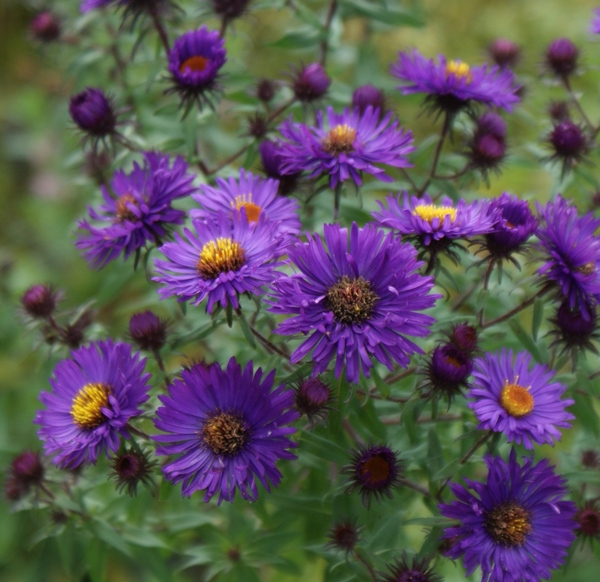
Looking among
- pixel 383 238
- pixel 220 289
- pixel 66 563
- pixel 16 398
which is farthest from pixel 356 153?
pixel 16 398

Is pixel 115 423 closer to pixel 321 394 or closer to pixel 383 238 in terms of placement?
pixel 321 394

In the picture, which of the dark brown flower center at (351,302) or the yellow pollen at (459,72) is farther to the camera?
the yellow pollen at (459,72)

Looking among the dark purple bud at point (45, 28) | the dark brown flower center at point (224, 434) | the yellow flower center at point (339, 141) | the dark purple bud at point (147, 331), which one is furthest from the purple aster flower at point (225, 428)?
the dark purple bud at point (45, 28)

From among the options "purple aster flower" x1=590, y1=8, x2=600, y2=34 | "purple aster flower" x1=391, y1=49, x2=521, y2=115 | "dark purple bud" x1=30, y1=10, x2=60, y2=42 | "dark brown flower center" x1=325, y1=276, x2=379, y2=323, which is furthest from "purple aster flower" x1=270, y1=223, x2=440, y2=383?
"dark purple bud" x1=30, y1=10, x2=60, y2=42

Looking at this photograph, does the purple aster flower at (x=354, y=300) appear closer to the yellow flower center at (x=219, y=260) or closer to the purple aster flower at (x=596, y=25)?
the yellow flower center at (x=219, y=260)

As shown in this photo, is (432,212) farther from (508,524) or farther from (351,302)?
(508,524)

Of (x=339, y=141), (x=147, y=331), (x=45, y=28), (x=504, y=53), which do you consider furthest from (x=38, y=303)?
(x=504, y=53)

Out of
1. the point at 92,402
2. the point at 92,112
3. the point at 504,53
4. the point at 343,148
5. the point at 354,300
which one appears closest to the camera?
the point at 354,300
